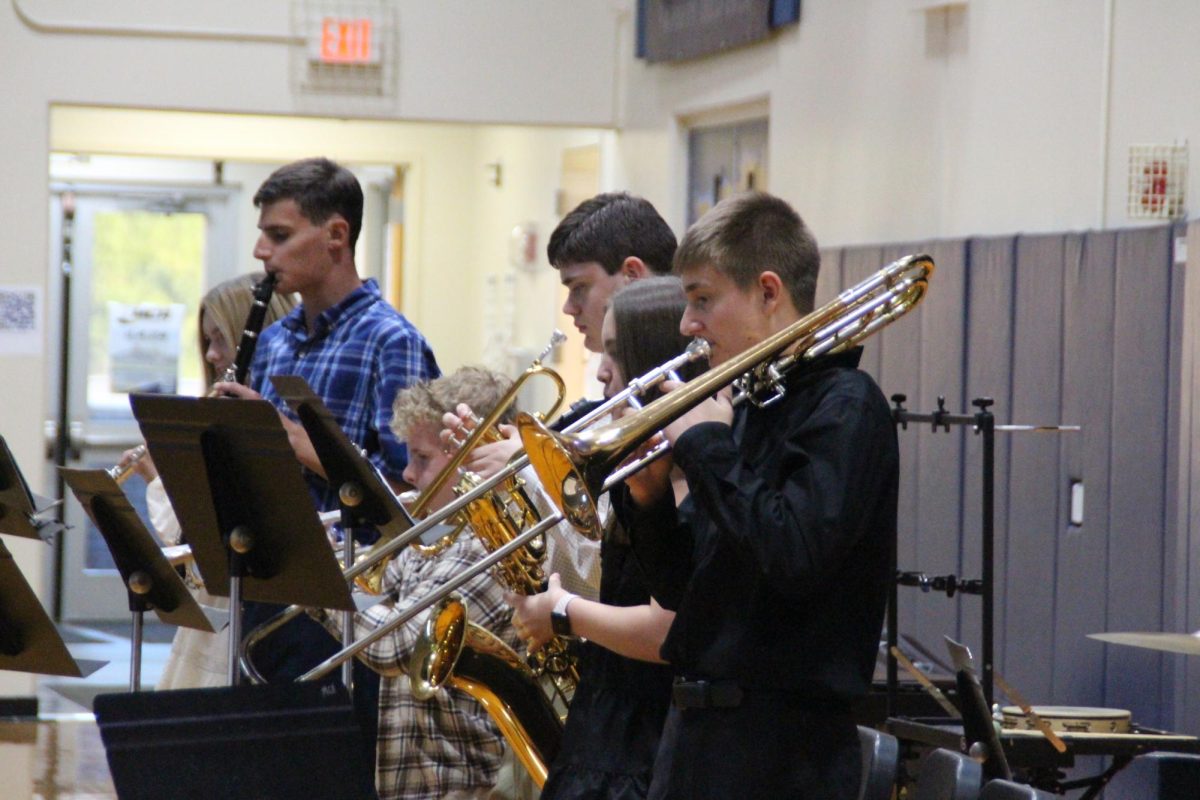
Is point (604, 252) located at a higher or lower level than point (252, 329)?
higher

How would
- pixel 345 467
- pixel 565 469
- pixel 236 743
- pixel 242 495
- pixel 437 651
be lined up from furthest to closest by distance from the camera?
1. pixel 437 651
2. pixel 345 467
3. pixel 242 495
4. pixel 236 743
5. pixel 565 469

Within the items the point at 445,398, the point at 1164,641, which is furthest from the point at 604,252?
the point at 1164,641

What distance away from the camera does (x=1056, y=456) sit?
4602 mm

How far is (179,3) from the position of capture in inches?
270

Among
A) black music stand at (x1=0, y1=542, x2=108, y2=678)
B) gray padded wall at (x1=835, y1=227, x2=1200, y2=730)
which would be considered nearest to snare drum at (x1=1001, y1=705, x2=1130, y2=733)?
gray padded wall at (x1=835, y1=227, x2=1200, y2=730)

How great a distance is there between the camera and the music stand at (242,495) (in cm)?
257

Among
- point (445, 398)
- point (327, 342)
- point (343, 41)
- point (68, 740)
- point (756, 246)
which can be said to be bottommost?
point (68, 740)

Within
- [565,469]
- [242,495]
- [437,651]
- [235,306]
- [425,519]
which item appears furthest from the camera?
[235,306]

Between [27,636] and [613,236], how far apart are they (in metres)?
1.34

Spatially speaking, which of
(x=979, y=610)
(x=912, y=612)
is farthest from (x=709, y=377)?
(x=912, y=612)

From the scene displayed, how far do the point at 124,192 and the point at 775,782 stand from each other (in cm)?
801

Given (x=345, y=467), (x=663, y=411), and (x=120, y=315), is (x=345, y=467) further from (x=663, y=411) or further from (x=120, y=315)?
(x=120, y=315)

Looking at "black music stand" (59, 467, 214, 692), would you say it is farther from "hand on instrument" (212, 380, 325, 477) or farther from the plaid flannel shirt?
"hand on instrument" (212, 380, 325, 477)

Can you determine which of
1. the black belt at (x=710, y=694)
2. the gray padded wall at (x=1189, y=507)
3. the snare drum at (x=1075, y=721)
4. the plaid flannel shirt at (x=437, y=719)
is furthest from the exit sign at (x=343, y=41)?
the black belt at (x=710, y=694)
